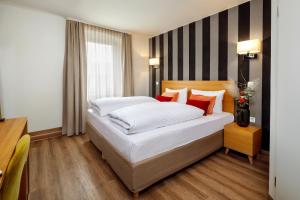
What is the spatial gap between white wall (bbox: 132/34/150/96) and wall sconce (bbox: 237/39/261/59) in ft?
9.23

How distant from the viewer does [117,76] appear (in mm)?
4223

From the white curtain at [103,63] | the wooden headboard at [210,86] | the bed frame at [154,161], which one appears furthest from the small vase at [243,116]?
the white curtain at [103,63]

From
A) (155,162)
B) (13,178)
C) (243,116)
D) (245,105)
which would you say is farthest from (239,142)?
(13,178)

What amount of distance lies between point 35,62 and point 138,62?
2.53m

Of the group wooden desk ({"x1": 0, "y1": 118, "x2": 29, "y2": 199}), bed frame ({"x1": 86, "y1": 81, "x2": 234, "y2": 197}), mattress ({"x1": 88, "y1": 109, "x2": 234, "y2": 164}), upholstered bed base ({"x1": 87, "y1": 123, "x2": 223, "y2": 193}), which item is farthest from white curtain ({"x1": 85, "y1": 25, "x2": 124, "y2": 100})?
wooden desk ({"x1": 0, "y1": 118, "x2": 29, "y2": 199})

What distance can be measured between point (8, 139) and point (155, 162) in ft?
4.29

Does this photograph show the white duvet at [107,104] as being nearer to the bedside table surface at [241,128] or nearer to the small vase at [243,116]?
the bedside table surface at [241,128]

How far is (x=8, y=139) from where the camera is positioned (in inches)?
47.6

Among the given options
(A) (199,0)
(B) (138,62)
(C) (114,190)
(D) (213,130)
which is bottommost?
(C) (114,190)

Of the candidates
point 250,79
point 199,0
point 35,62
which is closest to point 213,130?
point 250,79

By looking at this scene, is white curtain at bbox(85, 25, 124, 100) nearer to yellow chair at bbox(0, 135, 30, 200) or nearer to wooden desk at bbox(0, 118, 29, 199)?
wooden desk at bbox(0, 118, 29, 199)

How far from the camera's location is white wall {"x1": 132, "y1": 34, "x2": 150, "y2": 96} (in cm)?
462

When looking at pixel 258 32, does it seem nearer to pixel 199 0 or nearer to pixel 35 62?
pixel 199 0

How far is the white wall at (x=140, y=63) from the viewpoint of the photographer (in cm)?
462
